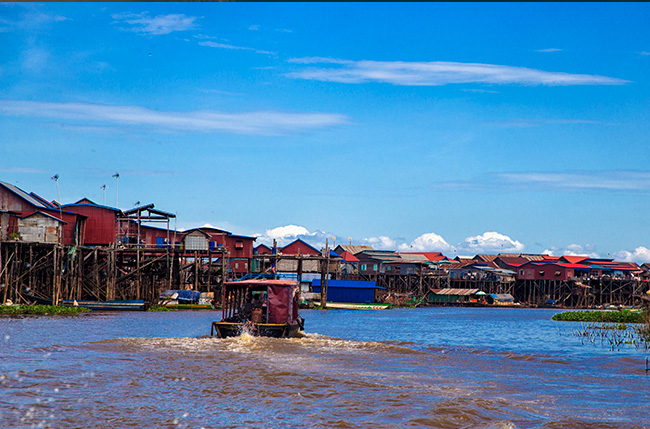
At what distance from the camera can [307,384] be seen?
17.4 m

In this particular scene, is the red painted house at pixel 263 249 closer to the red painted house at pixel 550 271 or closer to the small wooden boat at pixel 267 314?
the red painted house at pixel 550 271

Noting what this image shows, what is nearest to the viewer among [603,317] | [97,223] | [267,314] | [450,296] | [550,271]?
[267,314]

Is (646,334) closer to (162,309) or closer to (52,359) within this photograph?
(52,359)

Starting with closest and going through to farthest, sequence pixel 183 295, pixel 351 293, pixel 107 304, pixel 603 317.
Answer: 1. pixel 107 304
2. pixel 603 317
3. pixel 183 295
4. pixel 351 293

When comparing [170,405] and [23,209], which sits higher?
[23,209]

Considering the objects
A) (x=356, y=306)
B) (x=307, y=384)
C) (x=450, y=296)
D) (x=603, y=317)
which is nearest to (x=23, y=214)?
(x=356, y=306)

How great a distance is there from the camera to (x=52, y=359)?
67.6 ft

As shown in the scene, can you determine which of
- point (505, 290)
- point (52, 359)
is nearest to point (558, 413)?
point (52, 359)

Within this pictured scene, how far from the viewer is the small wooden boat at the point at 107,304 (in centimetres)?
4988

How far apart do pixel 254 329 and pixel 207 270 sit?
4378 centimetres

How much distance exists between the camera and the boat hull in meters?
28.2

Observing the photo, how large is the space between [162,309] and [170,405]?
41419mm

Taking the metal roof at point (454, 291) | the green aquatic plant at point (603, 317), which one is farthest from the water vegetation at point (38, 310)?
the metal roof at point (454, 291)

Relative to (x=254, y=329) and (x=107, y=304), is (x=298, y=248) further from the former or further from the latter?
(x=254, y=329)
